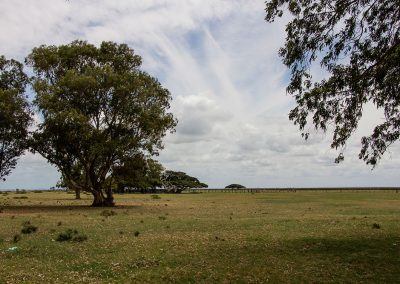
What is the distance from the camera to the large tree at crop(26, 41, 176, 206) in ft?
155

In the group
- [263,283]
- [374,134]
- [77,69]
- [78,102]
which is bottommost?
[263,283]

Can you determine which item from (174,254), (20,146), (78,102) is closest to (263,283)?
(174,254)

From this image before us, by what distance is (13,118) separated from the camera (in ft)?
159

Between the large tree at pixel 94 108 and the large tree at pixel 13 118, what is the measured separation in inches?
75.4

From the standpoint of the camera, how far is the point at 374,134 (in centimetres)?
1903

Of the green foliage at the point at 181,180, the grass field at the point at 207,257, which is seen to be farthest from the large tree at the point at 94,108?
the green foliage at the point at 181,180

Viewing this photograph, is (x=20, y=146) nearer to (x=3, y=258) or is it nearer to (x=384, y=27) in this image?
(x=3, y=258)

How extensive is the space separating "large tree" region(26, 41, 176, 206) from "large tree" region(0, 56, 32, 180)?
1.91 metres

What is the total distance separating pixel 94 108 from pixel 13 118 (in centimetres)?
882

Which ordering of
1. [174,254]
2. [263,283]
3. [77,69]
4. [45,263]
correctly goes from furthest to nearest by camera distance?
1. [77,69]
2. [174,254]
3. [45,263]
4. [263,283]

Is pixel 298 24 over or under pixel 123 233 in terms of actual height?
over

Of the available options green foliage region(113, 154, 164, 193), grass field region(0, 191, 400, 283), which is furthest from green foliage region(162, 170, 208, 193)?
grass field region(0, 191, 400, 283)

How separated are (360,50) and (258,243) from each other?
31.2 feet

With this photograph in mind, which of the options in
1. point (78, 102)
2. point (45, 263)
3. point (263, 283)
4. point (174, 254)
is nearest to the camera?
point (263, 283)
